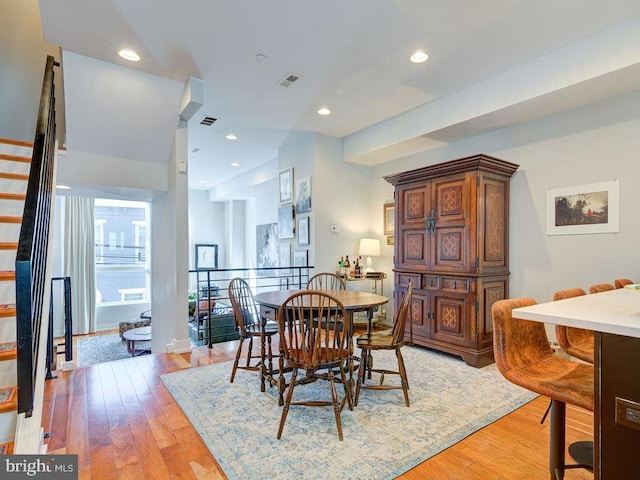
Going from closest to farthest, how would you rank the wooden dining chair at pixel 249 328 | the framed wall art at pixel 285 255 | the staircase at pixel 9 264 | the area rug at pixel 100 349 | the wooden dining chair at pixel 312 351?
the staircase at pixel 9 264, the wooden dining chair at pixel 312 351, the wooden dining chair at pixel 249 328, the area rug at pixel 100 349, the framed wall art at pixel 285 255

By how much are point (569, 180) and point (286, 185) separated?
3.80 m

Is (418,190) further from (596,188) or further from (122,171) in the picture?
(122,171)

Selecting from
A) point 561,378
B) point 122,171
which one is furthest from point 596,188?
point 122,171

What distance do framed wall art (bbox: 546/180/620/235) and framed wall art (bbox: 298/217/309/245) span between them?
10.0ft

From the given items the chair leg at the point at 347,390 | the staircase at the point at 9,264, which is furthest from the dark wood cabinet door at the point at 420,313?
the staircase at the point at 9,264

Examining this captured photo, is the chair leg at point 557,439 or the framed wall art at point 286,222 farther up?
the framed wall art at point 286,222

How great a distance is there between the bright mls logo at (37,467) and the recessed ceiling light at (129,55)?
→ 3.02m

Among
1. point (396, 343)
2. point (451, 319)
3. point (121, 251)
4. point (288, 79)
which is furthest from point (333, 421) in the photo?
point (121, 251)

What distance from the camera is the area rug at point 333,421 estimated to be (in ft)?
6.15

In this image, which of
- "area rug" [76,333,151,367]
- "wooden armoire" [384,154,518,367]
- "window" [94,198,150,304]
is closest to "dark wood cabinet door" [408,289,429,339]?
"wooden armoire" [384,154,518,367]

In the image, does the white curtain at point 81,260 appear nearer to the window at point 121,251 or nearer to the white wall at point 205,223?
the window at point 121,251

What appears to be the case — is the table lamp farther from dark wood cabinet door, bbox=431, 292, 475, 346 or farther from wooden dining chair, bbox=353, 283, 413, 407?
wooden dining chair, bbox=353, 283, 413, 407

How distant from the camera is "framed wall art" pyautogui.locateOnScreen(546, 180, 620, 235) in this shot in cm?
308

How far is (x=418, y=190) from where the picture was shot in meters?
4.00
